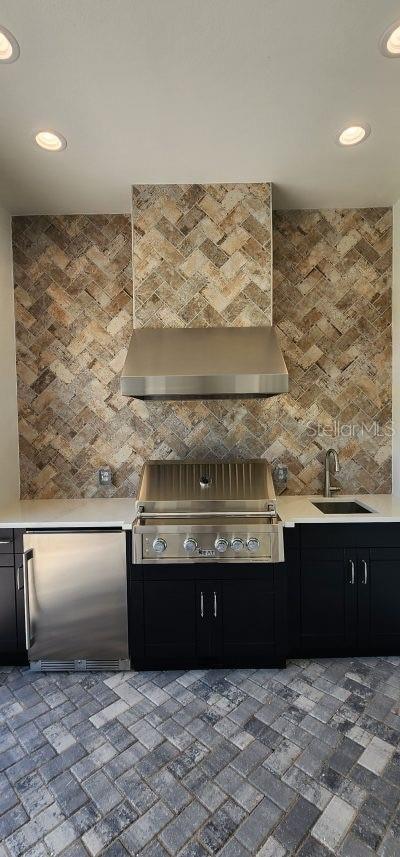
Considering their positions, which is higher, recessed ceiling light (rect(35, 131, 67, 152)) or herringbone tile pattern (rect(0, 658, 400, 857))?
recessed ceiling light (rect(35, 131, 67, 152))

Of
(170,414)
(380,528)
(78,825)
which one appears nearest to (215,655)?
(78,825)

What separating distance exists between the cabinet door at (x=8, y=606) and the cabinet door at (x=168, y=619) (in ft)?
2.67

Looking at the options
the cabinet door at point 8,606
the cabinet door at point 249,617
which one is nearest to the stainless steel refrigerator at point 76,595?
the cabinet door at point 8,606

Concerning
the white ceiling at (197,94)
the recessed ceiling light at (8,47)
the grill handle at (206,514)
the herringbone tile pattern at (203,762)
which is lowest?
the herringbone tile pattern at (203,762)

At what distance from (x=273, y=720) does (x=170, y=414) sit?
1916 mm

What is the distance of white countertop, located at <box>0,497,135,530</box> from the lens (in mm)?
2221

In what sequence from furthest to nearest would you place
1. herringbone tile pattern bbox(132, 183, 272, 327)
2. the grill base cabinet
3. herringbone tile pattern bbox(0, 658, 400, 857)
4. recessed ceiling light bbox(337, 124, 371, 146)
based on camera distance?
herringbone tile pattern bbox(132, 183, 272, 327)
the grill base cabinet
recessed ceiling light bbox(337, 124, 371, 146)
herringbone tile pattern bbox(0, 658, 400, 857)

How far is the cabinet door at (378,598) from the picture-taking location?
2.28m

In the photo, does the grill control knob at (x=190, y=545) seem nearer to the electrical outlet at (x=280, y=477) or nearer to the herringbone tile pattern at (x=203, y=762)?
the herringbone tile pattern at (x=203, y=762)

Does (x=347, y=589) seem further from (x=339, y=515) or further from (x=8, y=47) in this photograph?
(x=8, y=47)

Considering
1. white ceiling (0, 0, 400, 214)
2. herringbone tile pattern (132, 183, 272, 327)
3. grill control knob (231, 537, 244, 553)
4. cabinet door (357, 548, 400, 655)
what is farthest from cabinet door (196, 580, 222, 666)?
white ceiling (0, 0, 400, 214)

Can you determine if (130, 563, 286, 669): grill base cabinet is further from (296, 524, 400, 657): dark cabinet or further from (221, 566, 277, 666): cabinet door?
(296, 524, 400, 657): dark cabinet

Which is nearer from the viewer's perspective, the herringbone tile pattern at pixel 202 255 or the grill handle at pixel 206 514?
the grill handle at pixel 206 514

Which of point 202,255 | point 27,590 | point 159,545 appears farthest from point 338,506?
point 27,590
